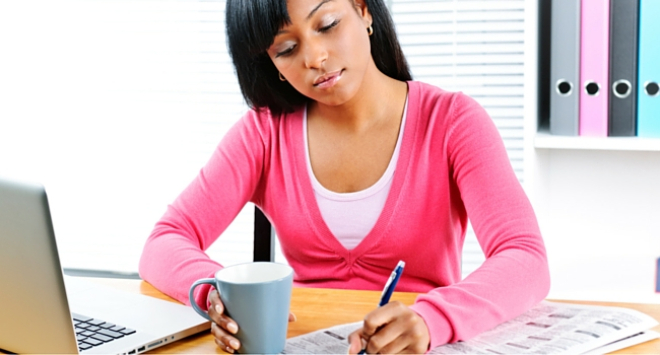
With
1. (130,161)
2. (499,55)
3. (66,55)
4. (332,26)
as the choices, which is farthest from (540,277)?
(66,55)

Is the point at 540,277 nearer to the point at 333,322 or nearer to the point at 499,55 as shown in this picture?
the point at 333,322

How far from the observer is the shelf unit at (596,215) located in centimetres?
176

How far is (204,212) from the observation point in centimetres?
136

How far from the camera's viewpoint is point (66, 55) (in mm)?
2529

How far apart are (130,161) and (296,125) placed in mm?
1265

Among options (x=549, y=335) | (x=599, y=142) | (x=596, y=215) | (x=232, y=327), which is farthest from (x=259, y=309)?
(x=596, y=215)

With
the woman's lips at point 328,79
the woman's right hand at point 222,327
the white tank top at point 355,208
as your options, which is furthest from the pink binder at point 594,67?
the woman's right hand at point 222,327

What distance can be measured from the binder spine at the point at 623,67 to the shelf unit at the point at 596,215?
17 centimetres

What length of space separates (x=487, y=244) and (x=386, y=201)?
24 cm

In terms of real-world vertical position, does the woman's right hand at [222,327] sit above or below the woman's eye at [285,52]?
below

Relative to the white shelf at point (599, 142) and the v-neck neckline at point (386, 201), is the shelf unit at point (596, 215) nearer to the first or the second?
the white shelf at point (599, 142)

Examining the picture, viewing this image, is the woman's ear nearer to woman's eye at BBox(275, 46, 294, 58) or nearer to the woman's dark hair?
the woman's dark hair

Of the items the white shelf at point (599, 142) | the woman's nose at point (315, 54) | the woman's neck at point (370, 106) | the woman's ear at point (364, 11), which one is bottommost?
the white shelf at point (599, 142)

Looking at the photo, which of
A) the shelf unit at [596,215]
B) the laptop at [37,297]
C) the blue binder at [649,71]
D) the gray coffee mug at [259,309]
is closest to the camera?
the laptop at [37,297]
